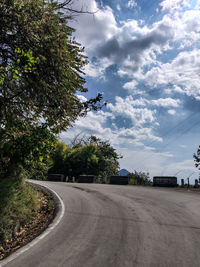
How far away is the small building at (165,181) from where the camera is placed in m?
21.3

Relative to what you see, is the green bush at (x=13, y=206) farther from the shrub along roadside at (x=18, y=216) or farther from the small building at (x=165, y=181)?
the small building at (x=165, y=181)

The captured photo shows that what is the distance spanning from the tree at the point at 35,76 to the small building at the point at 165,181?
52.0 ft

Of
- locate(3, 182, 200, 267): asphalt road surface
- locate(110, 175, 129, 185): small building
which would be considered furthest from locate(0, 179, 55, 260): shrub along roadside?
locate(110, 175, 129, 185): small building

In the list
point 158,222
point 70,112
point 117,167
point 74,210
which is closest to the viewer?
point 158,222

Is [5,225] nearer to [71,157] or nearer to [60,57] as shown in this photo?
[60,57]

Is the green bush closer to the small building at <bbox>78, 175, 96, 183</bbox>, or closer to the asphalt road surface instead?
the asphalt road surface

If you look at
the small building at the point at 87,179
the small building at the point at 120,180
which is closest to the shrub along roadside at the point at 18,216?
the small building at the point at 120,180

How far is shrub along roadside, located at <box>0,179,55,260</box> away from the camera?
18.5 feet

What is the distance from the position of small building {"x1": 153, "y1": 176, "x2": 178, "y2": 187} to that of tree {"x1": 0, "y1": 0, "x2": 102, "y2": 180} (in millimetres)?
15850

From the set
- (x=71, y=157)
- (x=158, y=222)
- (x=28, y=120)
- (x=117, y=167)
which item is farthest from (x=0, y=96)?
(x=117, y=167)

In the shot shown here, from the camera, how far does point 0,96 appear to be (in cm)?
751

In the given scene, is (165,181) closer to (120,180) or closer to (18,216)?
(120,180)

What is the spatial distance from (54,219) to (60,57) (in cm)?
592

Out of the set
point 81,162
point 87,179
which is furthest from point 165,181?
point 81,162
